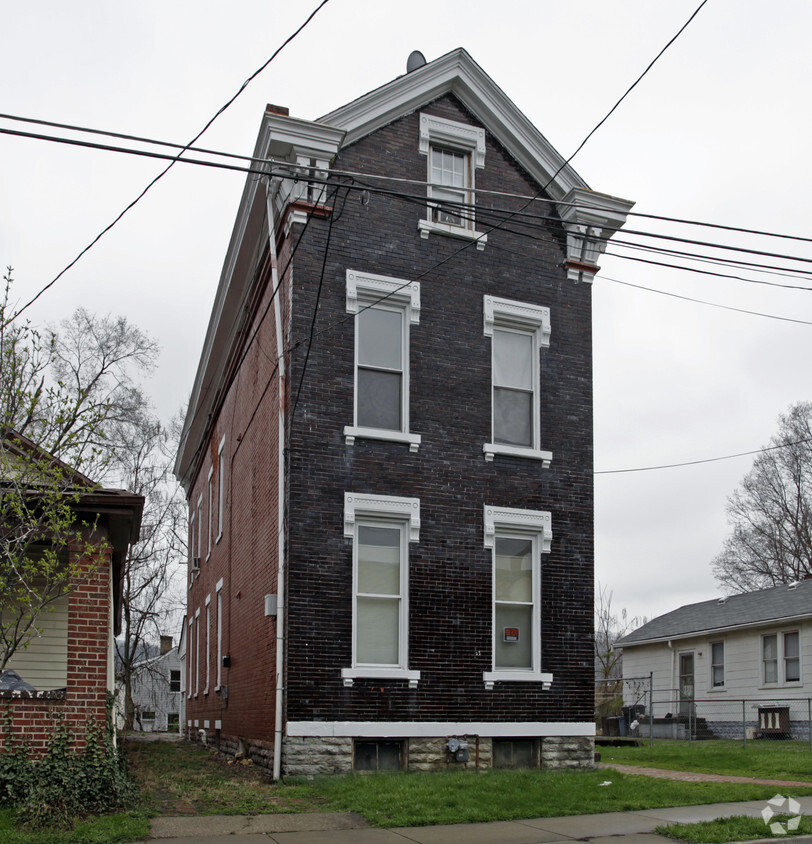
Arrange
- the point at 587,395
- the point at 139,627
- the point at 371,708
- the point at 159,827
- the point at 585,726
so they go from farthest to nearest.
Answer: the point at 139,627, the point at 587,395, the point at 585,726, the point at 371,708, the point at 159,827

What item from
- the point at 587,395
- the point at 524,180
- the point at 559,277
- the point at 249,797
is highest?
the point at 524,180

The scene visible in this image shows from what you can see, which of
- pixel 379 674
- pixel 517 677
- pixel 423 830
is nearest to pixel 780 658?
pixel 517 677

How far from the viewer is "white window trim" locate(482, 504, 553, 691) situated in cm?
1480

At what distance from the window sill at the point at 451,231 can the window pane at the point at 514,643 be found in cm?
572

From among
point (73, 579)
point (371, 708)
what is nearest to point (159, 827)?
point (73, 579)

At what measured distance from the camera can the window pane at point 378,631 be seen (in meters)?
14.1

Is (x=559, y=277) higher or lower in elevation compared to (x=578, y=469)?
higher

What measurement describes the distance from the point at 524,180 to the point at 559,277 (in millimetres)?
1786

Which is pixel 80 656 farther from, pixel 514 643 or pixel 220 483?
pixel 220 483

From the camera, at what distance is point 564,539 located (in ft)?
51.6

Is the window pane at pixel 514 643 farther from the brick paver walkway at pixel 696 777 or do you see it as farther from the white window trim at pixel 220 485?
the white window trim at pixel 220 485

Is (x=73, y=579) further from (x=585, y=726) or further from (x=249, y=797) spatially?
(x=585, y=726)

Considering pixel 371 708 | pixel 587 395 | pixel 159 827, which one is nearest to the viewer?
pixel 159 827

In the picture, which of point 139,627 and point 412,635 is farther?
point 139,627
